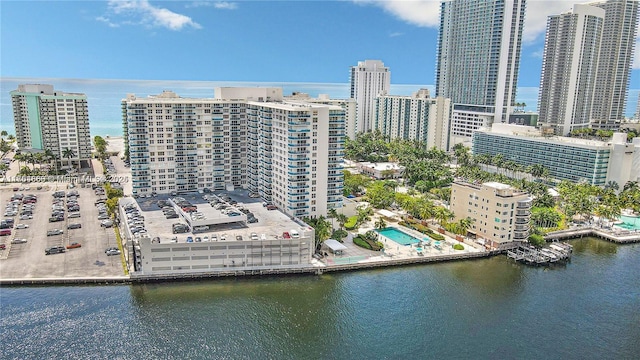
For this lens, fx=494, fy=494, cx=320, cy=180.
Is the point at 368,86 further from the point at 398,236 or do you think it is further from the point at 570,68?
the point at 398,236

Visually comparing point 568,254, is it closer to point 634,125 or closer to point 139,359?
point 139,359

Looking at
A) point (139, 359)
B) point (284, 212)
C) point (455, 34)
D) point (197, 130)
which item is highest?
point (455, 34)

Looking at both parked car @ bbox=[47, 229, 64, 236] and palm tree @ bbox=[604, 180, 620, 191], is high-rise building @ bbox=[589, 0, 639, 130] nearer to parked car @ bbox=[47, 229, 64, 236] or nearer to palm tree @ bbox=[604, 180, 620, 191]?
palm tree @ bbox=[604, 180, 620, 191]

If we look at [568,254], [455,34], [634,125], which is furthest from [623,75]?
[568,254]

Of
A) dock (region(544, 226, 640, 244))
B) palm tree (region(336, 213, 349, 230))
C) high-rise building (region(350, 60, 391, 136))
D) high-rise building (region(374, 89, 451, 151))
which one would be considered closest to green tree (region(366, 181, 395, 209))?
palm tree (region(336, 213, 349, 230))

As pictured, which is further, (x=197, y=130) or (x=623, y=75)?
(x=623, y=75)

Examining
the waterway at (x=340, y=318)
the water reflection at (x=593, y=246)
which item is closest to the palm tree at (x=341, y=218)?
the waterway at (x=340, y=318)

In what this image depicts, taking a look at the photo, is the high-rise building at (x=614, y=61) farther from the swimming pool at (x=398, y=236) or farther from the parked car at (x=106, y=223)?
the parked car at (x=106, y=223)

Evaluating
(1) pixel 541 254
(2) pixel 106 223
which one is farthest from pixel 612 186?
(2) pixel 106 223
